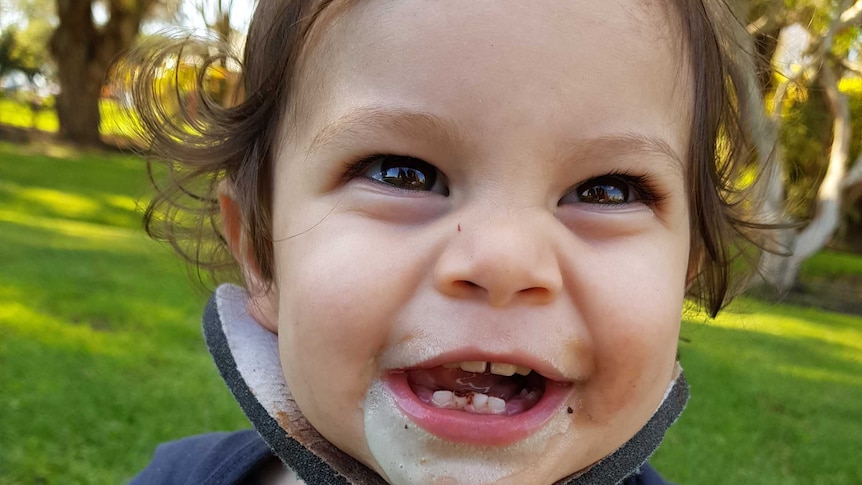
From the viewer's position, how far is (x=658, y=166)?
3.52ft

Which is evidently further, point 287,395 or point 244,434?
point 244,434

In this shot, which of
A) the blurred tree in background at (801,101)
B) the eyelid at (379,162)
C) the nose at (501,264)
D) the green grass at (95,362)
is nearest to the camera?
the nose at (501,264)

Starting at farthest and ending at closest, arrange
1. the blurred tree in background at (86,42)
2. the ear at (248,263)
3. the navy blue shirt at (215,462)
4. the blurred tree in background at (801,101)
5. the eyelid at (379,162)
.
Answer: the blurred tree in background at (86,42) → the blurred tree in background at (801,101) → the navy blue shirt at (215,462) → the ear at (248,263) → the eyelid at (379,162)

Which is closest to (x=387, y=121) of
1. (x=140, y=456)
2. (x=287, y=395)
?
(x=287, y=395)

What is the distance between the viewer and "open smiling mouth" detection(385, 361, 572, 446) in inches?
36.5

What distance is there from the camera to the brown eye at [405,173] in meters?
1.01

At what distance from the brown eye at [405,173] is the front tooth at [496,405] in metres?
0.30

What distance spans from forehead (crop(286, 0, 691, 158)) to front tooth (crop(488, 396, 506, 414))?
373 mm

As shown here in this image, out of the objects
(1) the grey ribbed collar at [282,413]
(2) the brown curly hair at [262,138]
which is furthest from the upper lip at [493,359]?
(2) the brown curly hair at [262,138]

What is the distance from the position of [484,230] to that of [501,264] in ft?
0.19

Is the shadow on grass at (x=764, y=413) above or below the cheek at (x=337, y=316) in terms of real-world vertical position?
below

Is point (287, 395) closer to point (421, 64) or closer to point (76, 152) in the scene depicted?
point (421, 64)

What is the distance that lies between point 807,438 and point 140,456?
3274 millimetres

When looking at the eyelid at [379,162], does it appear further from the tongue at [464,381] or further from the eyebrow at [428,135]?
the tongue at [464,381]
